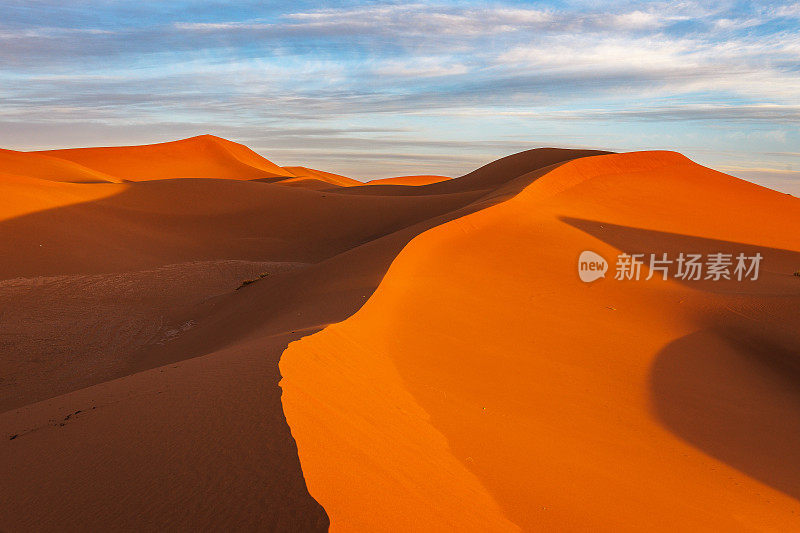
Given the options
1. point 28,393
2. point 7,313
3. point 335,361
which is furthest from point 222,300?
point 335,361

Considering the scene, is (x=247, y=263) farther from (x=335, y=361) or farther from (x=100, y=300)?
(x=335, y=361)

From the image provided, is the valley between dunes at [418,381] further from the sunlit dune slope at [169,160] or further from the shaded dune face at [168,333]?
the sunlit dune slope at [169,160]

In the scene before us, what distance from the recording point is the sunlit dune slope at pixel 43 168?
5162 cm

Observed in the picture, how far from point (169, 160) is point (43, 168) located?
31918mm

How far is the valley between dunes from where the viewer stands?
365cm

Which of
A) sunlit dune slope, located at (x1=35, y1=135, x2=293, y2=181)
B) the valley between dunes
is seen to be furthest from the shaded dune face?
sunlit dune slope, located at (x1=35, y1=135, x2=293, y2=181)

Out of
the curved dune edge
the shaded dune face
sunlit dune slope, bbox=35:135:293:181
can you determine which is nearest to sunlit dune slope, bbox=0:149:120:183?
sunlit dune slope, bbox=35:135:293:181

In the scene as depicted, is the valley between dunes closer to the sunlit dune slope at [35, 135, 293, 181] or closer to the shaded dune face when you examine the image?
the shaded dune face

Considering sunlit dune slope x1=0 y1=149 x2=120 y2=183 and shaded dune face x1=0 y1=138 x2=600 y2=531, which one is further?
sunlit dune slope x1=0 y1=149 x2=120 y2=183

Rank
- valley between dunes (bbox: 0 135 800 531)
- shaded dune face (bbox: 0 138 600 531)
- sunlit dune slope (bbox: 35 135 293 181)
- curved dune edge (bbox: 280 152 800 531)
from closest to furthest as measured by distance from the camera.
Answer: shaded dune face (bbox: 0 138 600 531)
valley between dunes (bbox: 0 135 800 531)
curved dune edge (bbox: 280 152 800 531)
sunlit dune slope (bbox: 35 135 293 181)

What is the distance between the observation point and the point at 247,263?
22078 mm

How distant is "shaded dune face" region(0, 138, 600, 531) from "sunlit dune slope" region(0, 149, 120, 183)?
80.1ft

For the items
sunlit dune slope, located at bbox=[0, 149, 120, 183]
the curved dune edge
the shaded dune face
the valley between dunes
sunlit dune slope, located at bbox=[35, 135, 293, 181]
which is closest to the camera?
the shaded dune face

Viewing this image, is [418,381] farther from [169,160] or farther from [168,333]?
[169,160]
